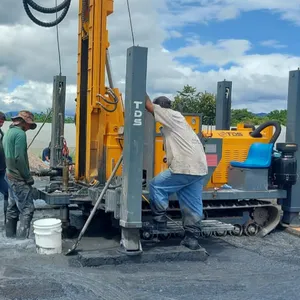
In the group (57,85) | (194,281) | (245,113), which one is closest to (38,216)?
(57,85)

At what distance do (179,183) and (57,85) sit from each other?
347 cm

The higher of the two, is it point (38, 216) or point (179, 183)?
point (179, 183)

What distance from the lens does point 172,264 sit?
6.51 metres

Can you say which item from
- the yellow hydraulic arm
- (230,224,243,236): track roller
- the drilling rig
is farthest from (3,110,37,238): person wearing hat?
(230,224,243,236): track roller

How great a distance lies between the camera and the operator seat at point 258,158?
8383 millimetres

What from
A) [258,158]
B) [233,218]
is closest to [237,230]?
[233,218]

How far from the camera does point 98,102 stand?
8.09m

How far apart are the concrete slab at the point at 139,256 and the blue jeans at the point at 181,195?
0.34 meters

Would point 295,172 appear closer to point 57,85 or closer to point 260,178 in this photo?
point 260,178

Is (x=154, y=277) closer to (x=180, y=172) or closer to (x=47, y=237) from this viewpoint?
(x=180, y=172)

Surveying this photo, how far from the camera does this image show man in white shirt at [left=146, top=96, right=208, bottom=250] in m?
6.76

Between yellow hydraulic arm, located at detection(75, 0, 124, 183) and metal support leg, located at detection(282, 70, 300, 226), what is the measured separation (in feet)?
9.43

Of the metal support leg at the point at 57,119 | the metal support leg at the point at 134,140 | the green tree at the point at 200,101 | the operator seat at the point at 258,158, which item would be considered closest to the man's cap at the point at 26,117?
the metal support leg at the point at 57,119

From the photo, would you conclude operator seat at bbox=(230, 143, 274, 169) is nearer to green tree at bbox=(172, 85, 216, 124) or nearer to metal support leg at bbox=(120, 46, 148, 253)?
metal support leg at bbox=(120, 46, 148, 253)
